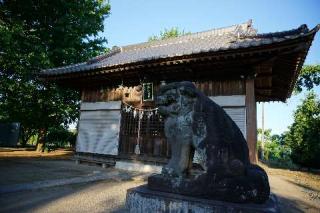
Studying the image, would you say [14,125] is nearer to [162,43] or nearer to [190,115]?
[190,115]

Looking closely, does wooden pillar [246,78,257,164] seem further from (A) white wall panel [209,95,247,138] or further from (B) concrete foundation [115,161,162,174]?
(B) concrete foundation [115,161,162,174]

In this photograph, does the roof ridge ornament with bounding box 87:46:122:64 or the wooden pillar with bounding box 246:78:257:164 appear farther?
the roof ridge ornament with bounding box 87:46:122:64

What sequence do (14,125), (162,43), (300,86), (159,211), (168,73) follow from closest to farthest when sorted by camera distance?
(159,211), (14,125), (168,73), (162,43), (300,86)

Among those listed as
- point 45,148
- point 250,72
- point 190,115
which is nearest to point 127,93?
point 250,72

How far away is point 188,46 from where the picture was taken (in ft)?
43.9

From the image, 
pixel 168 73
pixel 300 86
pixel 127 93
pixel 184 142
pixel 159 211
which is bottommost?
pixel 159 211

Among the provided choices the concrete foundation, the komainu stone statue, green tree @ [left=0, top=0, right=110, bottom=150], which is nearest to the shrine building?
the concrete foundation

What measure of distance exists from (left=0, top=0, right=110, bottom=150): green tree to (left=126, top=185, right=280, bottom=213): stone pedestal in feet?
34.8

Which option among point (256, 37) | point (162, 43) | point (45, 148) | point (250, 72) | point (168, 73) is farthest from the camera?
point (45, 148)

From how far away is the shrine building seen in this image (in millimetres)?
7973

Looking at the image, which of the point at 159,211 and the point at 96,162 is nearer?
the point at 159,211

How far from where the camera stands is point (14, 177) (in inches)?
283

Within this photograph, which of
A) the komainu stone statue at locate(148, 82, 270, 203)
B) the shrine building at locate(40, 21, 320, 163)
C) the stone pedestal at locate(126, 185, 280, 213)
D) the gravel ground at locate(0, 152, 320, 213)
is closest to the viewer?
the stone pedestal at locate(126, 185, 280, 213)

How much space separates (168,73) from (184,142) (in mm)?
7423
